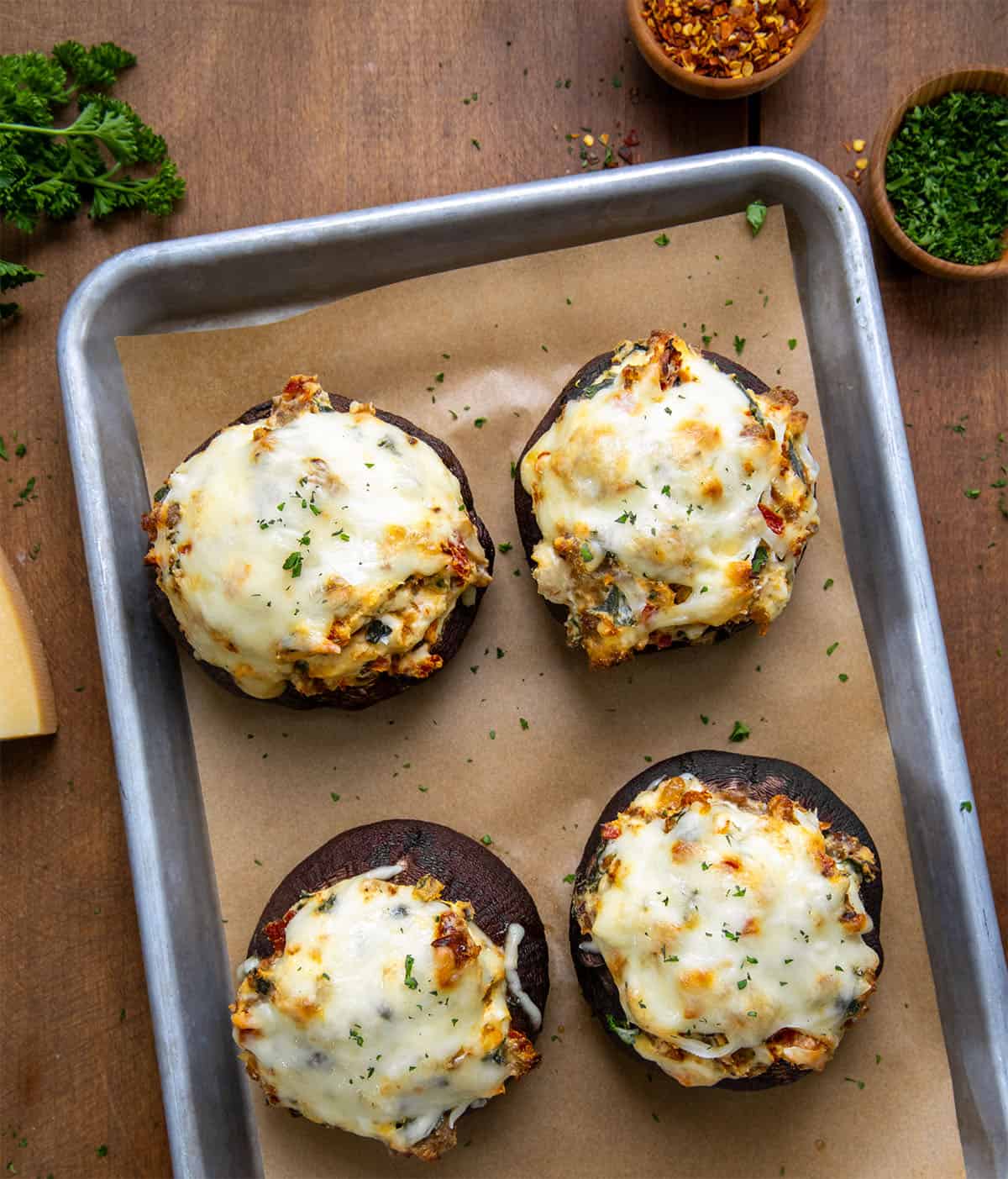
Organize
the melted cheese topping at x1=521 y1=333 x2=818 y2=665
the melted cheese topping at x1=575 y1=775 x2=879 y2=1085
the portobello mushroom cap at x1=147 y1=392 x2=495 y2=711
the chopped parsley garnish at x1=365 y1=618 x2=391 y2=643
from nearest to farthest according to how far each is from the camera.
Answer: the melted cheese topping at x1=575 y1=775 x2=879 y2=1085 < the melted cheese topping at x1=521 y1=333 x2=818 y2=665 < the chopped parsley garnish at x1=365 y1=618 x2=391 y2=643 < the portobello mushroom cap at x1=147 y1=392 x2=495 y2=711

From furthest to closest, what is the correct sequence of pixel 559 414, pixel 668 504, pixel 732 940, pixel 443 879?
pixel 559 414 → pixel 443 879 → pixel 668 504 → pixel 732 940

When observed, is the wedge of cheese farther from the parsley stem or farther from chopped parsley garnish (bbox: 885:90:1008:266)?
chopped parsley garnish (bbox: 885:90:1008:266)

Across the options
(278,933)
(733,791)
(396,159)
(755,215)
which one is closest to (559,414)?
(755,215)

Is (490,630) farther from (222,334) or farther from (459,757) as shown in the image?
(222,334)

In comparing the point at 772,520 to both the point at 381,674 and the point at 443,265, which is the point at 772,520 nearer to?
the point at 381,674

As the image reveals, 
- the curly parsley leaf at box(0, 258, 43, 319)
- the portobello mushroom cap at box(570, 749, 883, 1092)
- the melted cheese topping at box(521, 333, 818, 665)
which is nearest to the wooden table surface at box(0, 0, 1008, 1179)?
the curly parsley leaf at box(0, 258, 43, 319)
